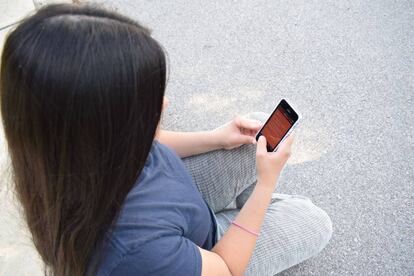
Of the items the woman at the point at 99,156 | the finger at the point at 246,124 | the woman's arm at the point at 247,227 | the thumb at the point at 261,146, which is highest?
the woman at the point at 99,156

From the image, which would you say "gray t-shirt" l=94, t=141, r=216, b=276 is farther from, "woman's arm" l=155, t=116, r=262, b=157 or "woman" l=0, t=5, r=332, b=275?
"woman's arm" l=155, t=116, r=262, b=157

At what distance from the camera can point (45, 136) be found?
574 mm

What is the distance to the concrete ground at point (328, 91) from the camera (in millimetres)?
1341

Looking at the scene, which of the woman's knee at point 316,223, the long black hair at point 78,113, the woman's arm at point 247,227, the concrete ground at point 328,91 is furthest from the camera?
the concrete ground at point 328,91

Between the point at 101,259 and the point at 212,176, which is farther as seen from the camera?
the point at 212,176

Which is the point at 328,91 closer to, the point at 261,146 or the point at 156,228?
the point at 261,146

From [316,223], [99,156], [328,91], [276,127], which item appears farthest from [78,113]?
[328,91]

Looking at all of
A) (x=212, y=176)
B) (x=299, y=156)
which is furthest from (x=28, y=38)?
(x=299, y=156)

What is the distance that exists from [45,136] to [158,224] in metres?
0.22

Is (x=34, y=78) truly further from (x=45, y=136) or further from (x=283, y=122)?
(x=283, y=122)

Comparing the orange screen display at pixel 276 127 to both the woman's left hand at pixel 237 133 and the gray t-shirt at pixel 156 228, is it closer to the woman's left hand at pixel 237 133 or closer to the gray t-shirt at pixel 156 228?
the woman's left hand at pixel 237 133

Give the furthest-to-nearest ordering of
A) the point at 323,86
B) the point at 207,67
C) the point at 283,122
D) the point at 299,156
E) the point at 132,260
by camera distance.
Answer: the point at 207,67 → the point at 323,86 → the point at 299,156 → the point at 283,122 → the point at 132,260

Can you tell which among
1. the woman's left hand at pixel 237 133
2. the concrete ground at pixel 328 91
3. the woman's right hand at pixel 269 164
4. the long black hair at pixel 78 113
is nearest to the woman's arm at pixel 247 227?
A: the woman's right hand at pixel 269 164

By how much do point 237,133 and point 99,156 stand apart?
19.6 inches
